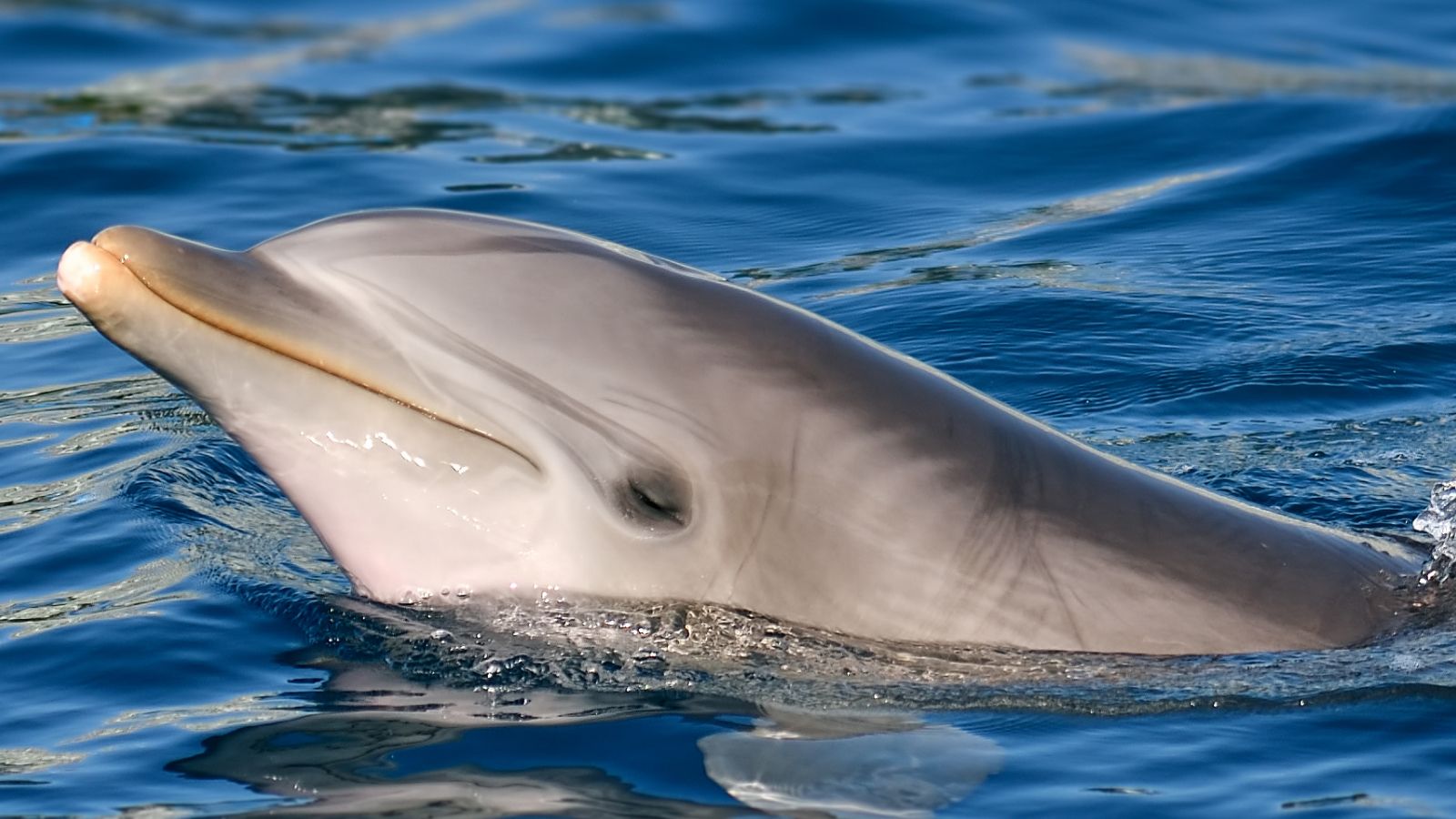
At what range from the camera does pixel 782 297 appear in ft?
37.3

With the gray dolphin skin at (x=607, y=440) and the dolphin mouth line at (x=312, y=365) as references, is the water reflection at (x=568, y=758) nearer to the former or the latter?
the gray dolphin skin at (x=607, y=440)

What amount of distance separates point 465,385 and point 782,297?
5795 millimetres

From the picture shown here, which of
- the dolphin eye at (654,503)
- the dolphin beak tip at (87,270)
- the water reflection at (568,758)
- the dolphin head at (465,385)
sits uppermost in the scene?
the dolphin beak tip at (87,270)

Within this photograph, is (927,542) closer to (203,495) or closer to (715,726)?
(715,726)

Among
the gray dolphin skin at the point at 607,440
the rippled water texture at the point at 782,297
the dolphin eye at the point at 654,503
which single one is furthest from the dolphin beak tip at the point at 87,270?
the dolphin eye at the point at 654,503

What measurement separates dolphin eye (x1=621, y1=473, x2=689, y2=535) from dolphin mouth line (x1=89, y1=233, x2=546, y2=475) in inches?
9.6

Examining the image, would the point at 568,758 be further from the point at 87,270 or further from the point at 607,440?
the point at 87,270

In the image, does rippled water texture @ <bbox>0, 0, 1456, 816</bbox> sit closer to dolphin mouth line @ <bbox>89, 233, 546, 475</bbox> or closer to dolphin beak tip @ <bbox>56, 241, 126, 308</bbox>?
dolphin mouth line @ <bbox>89, 233, 546, 475</bbox>

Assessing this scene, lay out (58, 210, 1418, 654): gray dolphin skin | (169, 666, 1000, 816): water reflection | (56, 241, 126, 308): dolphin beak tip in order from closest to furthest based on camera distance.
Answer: (169, 666, 1000, 816): water reflection, (56, 241, 126, 308): dolphin beak tip, (58, 210, 1418, 654): gray dolphin skin

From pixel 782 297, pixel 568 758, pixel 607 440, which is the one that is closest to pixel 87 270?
pixel 607 440

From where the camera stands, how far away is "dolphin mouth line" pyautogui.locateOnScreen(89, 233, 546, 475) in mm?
5578

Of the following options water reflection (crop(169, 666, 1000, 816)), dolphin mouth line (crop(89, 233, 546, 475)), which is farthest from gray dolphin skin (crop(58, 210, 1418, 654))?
water reflection (crop(169, 666, 1000, 816))

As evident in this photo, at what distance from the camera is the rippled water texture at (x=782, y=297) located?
5672 millimetres

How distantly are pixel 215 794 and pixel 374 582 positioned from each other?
78 centimetres
